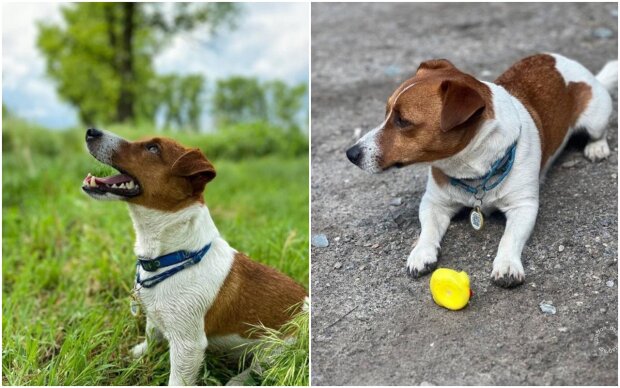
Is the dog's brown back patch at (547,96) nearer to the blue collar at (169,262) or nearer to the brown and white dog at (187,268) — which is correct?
the brown and white dog at (187,268)

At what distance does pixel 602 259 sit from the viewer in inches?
139

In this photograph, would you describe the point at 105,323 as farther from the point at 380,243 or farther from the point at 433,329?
the point at 433,329

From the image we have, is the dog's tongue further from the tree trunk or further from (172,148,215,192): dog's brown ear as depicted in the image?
the tree trunk

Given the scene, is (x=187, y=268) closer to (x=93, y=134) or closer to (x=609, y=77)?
(x=93, y=134)

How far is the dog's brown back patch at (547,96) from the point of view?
159 inches

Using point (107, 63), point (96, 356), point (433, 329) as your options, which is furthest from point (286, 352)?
point (107, 63)

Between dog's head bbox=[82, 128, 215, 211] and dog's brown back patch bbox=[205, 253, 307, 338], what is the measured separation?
21.1 inches

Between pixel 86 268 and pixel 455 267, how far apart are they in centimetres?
267

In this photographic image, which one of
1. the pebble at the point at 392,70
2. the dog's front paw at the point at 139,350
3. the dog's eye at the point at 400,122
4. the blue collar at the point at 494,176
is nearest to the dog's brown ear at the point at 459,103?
the dog's eye at the point at 400,122

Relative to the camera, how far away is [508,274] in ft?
11.0

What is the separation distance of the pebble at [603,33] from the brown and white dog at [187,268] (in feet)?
14.3

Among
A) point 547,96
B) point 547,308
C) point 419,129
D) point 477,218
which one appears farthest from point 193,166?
point 547,96

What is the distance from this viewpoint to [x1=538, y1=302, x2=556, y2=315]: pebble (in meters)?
3.21

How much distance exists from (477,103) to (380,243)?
99 centimetres
